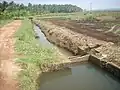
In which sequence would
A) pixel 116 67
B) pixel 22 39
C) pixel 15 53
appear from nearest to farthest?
pixel 116 67 → pixel 15 53 → pixel 22 39

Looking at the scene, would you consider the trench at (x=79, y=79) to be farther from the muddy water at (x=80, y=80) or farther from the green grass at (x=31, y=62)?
the green grass at (x=31, y=62)

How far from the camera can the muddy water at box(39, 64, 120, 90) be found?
11.9m

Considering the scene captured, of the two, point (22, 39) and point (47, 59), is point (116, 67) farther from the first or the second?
point (22, 39)

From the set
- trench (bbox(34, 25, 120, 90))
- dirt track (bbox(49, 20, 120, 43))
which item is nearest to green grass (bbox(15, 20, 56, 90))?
trench (bbox(34, 25, 120, 90))

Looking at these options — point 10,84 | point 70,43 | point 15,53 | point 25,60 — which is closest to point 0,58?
point 15,53

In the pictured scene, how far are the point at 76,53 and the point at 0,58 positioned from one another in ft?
24.3

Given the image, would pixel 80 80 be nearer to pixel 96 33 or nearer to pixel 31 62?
pixel 31 62

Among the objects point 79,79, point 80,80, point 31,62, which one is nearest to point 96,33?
point 31,62

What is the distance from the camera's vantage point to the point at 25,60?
14773 mm

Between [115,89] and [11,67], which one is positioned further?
[11,67]

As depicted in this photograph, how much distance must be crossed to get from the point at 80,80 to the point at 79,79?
0.22 metres

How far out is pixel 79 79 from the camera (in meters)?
13.2

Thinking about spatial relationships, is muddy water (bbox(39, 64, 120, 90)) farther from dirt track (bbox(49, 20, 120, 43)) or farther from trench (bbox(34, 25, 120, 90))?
dirt track (bbox(49, 20, 120, 43))

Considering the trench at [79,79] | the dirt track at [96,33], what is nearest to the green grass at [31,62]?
the trench at [79,79]
